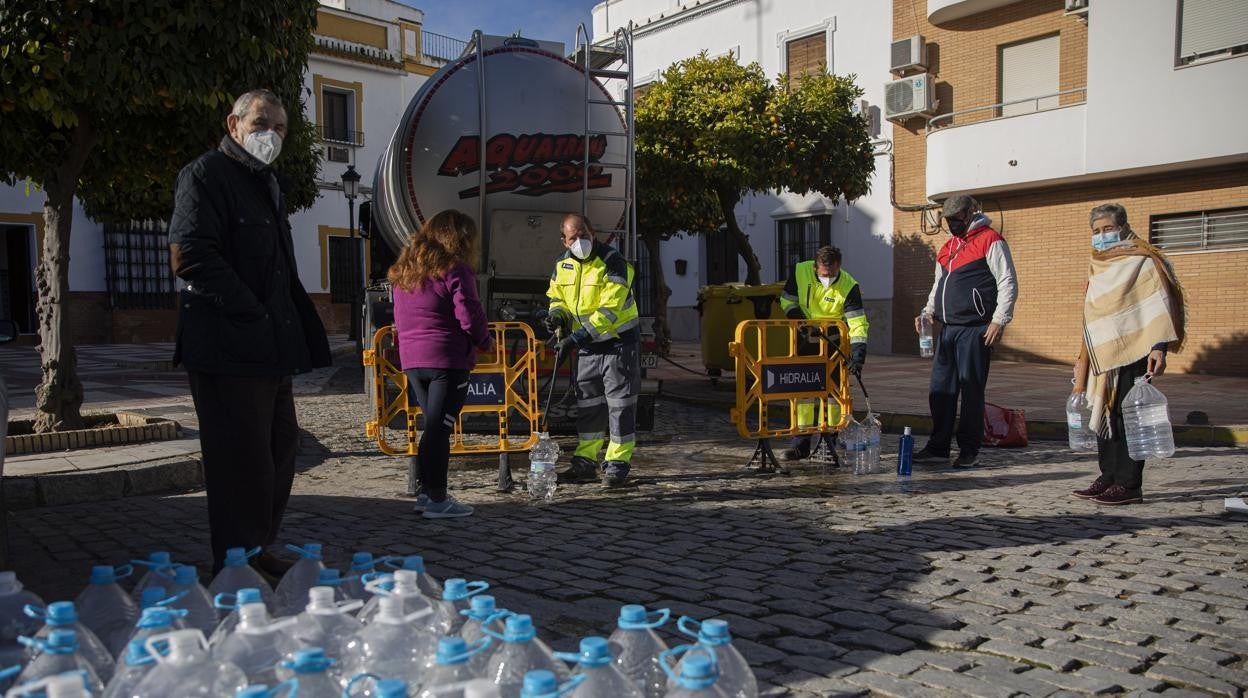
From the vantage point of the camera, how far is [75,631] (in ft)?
6.98

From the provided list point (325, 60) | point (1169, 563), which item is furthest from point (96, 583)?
point (325, 60)

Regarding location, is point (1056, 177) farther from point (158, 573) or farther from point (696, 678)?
point (696, 678)

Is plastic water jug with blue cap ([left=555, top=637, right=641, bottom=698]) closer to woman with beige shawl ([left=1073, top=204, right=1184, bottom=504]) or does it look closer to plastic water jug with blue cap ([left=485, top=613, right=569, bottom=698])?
plastic water jug with blue cap ([left=485, top=613, right=569, bottom=698])

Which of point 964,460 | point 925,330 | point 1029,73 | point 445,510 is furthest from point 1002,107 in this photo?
point 445,510

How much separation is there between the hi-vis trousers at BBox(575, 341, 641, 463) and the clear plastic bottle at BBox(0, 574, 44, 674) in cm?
405

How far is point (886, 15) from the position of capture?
65.0ft

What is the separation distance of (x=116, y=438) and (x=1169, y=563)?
6707 millimetres

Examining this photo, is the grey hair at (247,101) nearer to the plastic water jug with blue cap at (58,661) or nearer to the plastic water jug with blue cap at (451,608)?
the plastic water jug with blue cap at (451,608)

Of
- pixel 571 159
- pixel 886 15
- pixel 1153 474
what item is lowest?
pixel 1153 474

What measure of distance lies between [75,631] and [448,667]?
2.86ft

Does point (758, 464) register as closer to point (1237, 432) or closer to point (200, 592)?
point (1237, 432)

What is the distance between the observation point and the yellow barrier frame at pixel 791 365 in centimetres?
675

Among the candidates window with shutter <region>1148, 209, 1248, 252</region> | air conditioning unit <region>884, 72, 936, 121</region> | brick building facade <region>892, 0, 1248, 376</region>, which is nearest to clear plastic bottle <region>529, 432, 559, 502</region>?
brick building facade <region>892, 0, 1248, 376</region>

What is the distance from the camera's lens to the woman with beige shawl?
557 centimetres
